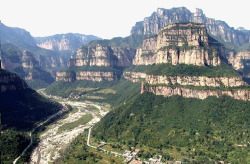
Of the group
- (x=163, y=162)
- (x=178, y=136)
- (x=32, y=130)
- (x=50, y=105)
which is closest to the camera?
(x=163, y=162)

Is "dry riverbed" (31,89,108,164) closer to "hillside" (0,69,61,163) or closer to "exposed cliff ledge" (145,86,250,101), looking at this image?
"hillside" (0,69,61,163)

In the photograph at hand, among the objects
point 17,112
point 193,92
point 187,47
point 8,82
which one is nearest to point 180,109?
point 193,92

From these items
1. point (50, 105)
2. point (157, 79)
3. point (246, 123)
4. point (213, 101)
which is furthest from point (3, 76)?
point (246, 123)

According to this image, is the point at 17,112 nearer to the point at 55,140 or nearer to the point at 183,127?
the point at 55,140

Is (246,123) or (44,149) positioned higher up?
(246,123)

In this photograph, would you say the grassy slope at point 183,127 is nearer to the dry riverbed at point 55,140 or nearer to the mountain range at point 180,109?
the mountain range at point 180,109

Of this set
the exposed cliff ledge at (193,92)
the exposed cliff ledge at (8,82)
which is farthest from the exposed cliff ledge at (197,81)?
the exposed cliff ledge at (8,82)

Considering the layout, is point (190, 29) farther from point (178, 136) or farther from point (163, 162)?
point (163, 162)
